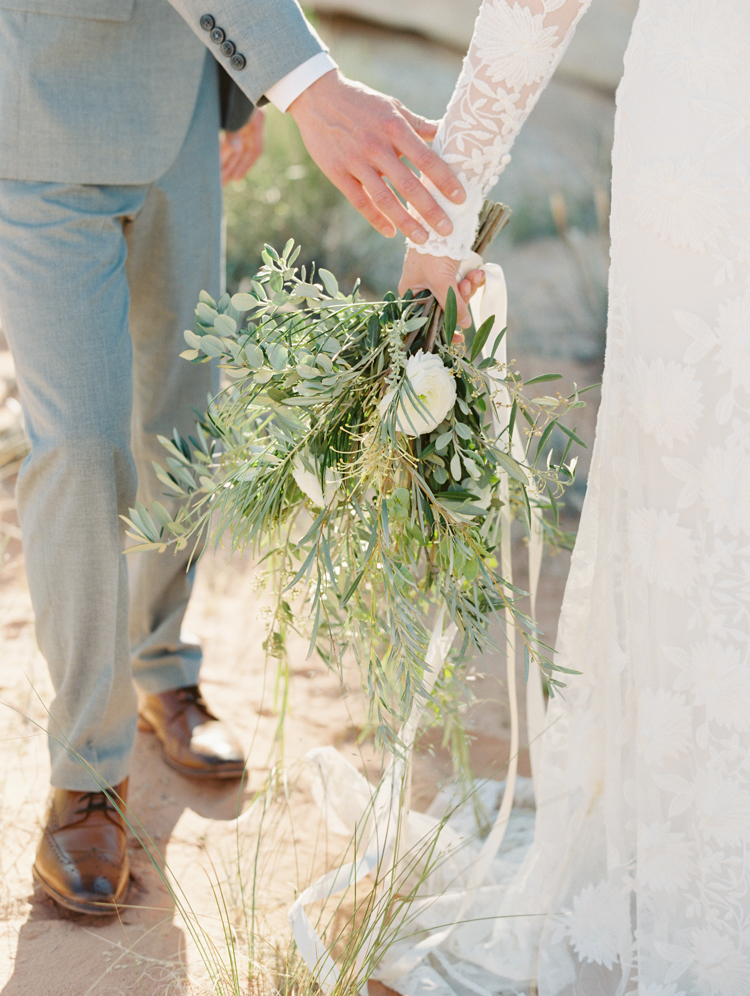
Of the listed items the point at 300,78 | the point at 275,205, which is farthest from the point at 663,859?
the point at 275,205

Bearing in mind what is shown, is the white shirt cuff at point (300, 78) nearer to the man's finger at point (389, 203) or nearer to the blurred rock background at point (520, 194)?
the man's finger at point (389, 203)

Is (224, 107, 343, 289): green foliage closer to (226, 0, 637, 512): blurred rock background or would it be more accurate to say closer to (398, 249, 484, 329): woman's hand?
(226, 0, 637, 512): blurred rock background

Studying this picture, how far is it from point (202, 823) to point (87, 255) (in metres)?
1.24

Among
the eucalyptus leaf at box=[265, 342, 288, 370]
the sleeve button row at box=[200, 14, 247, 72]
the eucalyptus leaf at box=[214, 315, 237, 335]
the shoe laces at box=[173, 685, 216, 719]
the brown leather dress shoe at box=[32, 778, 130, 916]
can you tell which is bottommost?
the brown leather dress shoe at box=[32, 778, 130, 916]

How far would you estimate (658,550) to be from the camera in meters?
1.38

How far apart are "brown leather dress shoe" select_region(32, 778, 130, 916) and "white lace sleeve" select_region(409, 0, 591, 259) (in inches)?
48.0

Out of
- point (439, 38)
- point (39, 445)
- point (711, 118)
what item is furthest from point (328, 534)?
point (439, 38)

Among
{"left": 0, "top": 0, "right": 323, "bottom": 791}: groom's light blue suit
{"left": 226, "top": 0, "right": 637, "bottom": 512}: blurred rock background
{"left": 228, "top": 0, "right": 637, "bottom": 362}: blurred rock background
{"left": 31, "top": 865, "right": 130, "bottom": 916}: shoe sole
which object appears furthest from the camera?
{"left": 228, "top": 0, "right": 637, "bottom": 362}: blurred rock background

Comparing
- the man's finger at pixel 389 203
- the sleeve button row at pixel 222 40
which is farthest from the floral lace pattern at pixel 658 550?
the sleeve button row at pixel 222 40

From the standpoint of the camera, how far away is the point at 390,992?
5.19ft

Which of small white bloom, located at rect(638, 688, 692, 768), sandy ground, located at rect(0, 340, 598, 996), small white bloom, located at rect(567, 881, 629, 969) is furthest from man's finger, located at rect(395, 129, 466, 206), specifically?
small white bloom, located at rect(567, 881, 629, 969)

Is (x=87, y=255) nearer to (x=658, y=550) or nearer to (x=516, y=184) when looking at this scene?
(x=658, y=550)

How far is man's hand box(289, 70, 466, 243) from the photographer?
1.34 m

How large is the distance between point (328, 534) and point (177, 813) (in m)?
1.02
